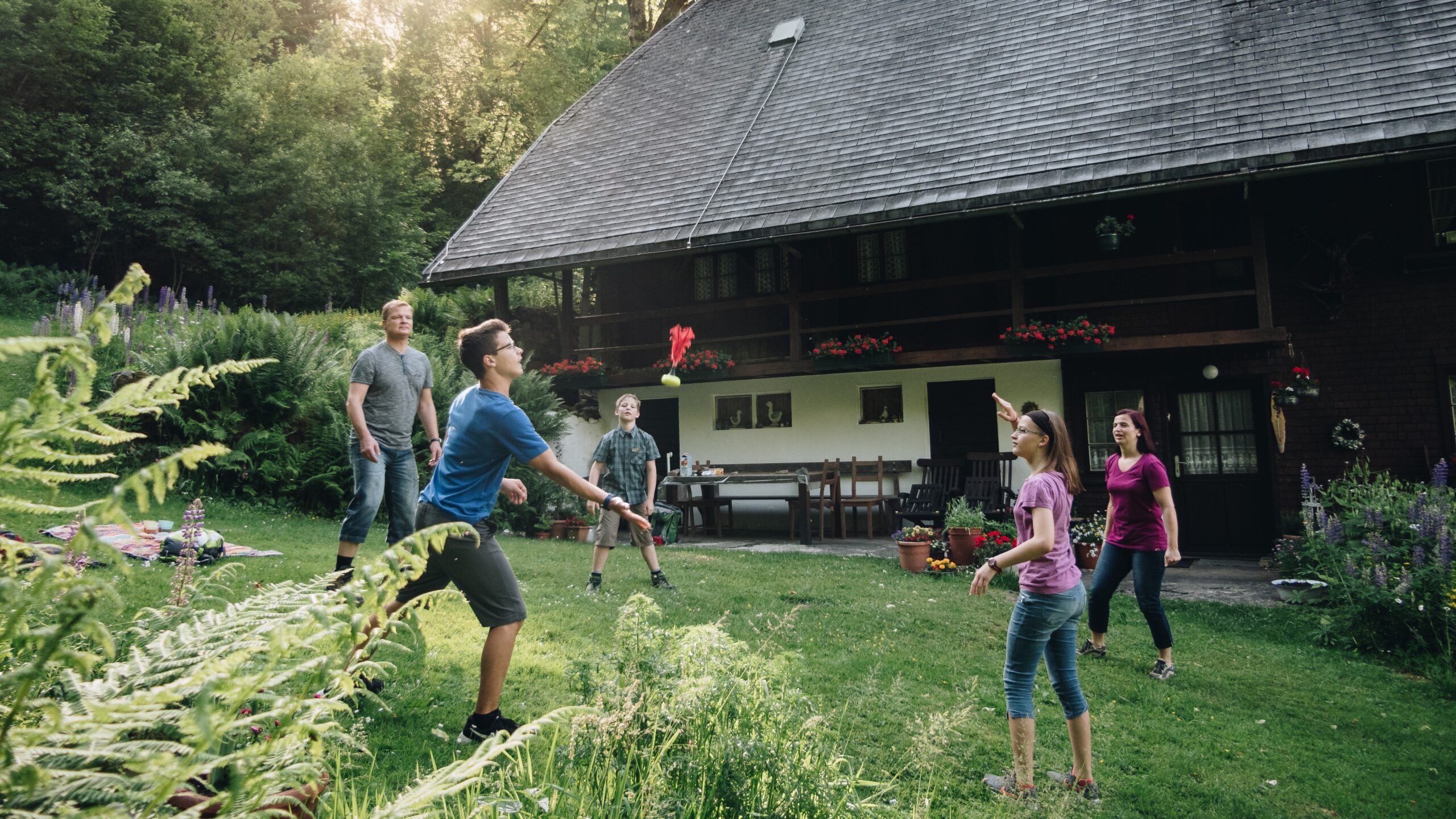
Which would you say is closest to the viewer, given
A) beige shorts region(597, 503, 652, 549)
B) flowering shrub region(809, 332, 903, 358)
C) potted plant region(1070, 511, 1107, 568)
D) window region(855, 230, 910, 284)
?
beige shorts region(597, 503, 652, 549)

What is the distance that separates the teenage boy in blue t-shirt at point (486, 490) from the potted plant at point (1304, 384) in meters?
11.0

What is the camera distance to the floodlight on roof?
17.4 meters

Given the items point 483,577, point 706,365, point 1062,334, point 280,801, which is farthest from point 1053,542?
point 706,365

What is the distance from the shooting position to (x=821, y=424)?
14344 mm

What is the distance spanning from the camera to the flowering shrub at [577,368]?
1462 centimetres

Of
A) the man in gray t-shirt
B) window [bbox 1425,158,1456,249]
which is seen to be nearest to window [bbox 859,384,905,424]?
window [bbox 1425,158,1456,249]

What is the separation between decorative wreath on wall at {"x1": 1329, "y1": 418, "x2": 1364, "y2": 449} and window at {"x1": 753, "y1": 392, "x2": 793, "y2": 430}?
8.10 meters

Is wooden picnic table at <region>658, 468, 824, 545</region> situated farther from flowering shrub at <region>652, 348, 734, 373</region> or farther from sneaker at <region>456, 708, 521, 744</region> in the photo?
sneaker at <region>456, 708, 521, 744</region>

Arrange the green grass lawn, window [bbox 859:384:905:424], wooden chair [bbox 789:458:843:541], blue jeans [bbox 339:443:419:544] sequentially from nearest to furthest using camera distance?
the green grass lawn → blue jeans [bbox 339:443:419:544] → wooden chair [bbox 789:458:843:541] → window [bbox 859:384:905:424]

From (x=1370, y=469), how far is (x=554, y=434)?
39.0 feet

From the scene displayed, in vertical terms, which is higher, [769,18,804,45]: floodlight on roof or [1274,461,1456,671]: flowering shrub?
[769,18,804,45]: floodlight on roof

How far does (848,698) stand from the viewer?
4586 mm

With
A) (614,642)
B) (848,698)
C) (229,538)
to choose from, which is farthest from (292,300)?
(848,698)

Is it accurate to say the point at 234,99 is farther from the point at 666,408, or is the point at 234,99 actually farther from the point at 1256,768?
the point at 1256,768
